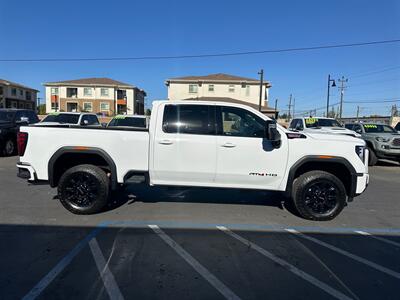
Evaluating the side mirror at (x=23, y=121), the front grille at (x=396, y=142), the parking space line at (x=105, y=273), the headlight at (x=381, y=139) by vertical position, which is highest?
the side mirror at (x=23, y=121)

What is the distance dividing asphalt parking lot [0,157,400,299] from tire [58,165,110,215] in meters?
0.18

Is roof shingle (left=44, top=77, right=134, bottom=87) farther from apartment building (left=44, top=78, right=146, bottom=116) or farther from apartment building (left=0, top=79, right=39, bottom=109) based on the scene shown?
apartment building (left=0, top=79, right=39, bottom=109)

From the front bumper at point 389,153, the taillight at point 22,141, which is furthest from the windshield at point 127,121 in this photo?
the front bumper at point 389,153

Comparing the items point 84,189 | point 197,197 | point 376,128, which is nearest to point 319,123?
point 376,128

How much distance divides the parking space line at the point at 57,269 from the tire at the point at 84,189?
82 cm

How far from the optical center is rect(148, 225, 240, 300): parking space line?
313cm

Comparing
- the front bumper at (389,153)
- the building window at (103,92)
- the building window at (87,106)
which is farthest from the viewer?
the building window at (103,92)

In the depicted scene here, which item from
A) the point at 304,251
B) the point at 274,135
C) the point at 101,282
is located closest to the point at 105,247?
the point at 101,282

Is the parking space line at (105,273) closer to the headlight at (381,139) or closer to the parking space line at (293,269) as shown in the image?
the parking space line at (293,269)

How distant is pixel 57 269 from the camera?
137 inches

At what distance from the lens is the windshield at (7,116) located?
13.0m

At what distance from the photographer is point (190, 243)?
14.0 ft

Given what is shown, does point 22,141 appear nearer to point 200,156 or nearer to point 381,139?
point 200,156

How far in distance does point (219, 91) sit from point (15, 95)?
44023mm
